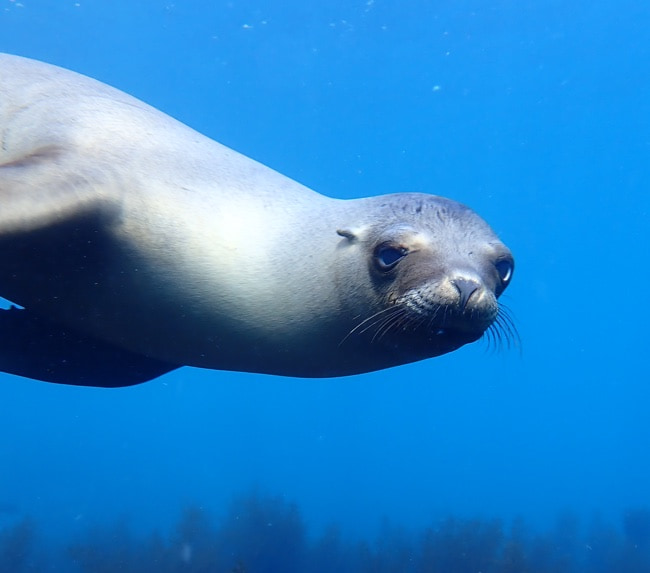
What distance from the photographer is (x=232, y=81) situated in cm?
3181

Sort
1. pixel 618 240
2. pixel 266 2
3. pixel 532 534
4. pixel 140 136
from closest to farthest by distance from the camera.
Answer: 1. pixel 140 136
2. pixel 532 534
3. pixel 266 2
4. pixel 618 240

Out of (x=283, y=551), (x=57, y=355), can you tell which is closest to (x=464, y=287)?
(x=57, y=355)

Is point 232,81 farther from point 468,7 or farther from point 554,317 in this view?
point 554,317

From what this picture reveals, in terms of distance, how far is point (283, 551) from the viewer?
12.6 meters

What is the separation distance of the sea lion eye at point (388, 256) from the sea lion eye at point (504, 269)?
0.36 meters

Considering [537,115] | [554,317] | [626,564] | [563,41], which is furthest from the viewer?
[554,317]

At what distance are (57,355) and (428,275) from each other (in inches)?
87.6

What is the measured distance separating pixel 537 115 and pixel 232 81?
15553 mm

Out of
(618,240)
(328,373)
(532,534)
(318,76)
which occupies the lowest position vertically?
(328,373)

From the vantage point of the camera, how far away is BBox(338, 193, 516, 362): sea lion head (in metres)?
2.18

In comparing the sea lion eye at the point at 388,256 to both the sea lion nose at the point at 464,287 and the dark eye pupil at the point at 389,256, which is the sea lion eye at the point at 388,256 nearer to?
the dark eye pupil at the point at 389,256

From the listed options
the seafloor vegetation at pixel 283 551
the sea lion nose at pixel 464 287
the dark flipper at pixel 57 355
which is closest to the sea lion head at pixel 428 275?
the sea lion nose at pixel 464 287

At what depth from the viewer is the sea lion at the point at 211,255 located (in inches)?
95.1

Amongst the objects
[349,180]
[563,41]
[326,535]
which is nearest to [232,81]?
[349,180]
